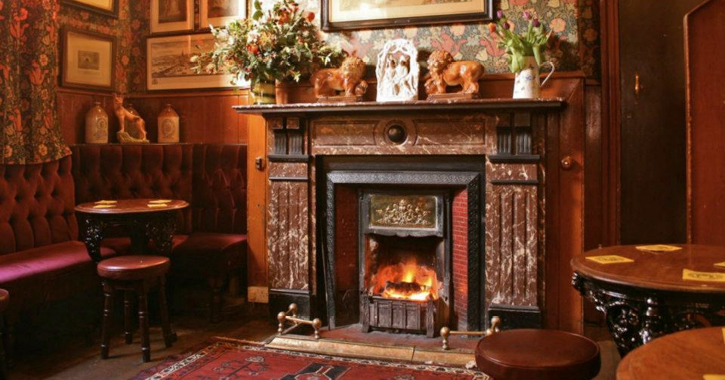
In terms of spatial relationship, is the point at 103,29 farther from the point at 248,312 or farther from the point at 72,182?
the point at 248,312

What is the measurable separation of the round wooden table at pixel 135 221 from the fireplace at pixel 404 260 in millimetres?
1324

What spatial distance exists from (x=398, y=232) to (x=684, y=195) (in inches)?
80.9

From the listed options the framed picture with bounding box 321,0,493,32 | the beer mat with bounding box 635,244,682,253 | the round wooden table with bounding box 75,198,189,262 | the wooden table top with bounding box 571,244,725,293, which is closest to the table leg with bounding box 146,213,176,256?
the round wooden table with bounding box 75,198,189,262

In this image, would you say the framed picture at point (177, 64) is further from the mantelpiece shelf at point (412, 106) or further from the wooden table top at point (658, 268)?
the wooden table top at point (658, 268)

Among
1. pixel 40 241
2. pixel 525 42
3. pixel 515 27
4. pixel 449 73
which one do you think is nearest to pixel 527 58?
pixel 525 42

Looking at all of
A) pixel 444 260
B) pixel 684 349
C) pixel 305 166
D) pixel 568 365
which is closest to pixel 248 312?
pixel 305 166

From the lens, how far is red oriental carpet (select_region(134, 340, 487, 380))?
A: 3.46 meters

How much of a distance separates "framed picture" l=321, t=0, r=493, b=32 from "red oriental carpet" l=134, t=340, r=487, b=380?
87.2 inches

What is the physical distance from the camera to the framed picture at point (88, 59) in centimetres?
489

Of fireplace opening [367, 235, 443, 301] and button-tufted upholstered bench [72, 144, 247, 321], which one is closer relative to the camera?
fireplace opening [367, 235, 443, 301]

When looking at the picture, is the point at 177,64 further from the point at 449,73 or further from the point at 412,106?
the point at 449,73

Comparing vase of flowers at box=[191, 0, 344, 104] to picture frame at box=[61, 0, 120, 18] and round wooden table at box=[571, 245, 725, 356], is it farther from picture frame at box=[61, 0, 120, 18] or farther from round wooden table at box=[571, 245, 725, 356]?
round wooden table at box=[571, 245, 725, 356]

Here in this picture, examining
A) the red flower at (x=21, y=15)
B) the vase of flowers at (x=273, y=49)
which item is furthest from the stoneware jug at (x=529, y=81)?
the red flower at (x=21, y=15)

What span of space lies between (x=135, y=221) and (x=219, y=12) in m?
2.04
